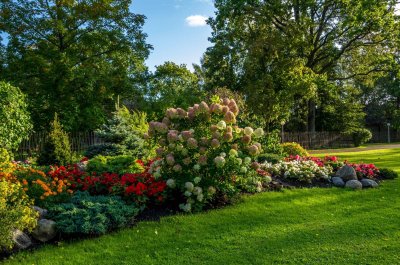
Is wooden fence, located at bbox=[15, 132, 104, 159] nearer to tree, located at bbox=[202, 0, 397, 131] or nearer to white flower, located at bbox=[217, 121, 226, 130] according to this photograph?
white flower, located at bbox=[217, 121, 226, 130]

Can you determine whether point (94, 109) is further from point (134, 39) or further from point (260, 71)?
point (260, 71)

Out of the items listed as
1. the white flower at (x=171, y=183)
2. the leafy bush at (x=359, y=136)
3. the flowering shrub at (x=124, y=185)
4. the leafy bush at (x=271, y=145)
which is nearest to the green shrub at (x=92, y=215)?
the flowering shrub at (x=124, y=185)

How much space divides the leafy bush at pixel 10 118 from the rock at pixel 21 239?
8.42 metres

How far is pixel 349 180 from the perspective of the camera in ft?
27.6

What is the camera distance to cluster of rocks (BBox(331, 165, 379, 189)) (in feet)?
26.7

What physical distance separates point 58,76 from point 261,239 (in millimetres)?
16647

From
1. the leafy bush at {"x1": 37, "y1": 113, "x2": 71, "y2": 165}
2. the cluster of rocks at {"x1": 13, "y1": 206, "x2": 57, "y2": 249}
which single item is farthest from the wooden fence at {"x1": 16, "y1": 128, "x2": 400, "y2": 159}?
the cluster of rocks at {"x1": 13, "y1": 206, "x2": 57, "y2": 249}

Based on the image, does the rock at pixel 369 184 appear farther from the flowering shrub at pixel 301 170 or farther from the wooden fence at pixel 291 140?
the wooden fence at pixel 291 140

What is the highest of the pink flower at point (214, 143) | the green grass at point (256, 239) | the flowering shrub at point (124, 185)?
the pink flower at point (214, 143)

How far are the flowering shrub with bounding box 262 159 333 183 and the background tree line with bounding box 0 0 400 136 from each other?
10762 millimetres

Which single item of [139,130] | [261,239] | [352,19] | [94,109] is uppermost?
[352,19]

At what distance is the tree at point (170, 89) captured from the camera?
24281 millimetres

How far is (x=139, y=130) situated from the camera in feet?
36.9

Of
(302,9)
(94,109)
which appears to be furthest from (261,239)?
(302,9)
